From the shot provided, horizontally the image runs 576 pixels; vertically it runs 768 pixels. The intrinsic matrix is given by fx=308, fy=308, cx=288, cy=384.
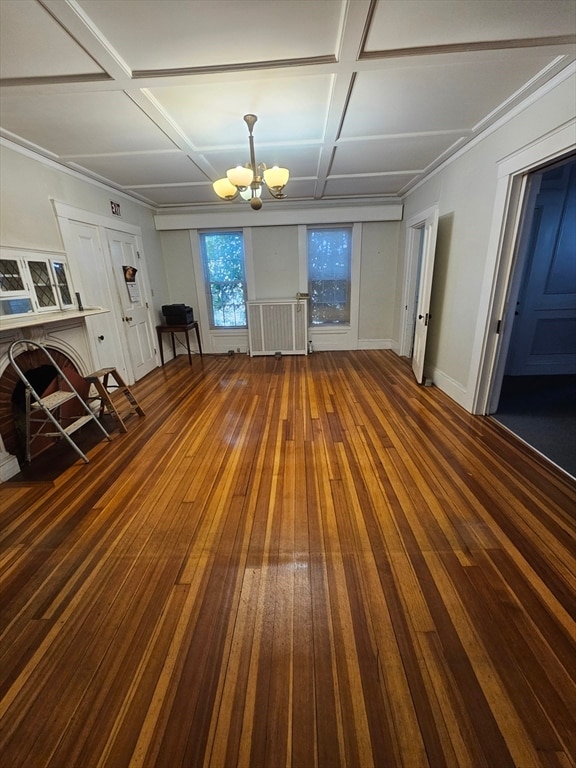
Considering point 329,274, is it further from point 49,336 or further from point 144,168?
point 49,336

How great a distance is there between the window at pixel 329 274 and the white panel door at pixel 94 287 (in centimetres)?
333

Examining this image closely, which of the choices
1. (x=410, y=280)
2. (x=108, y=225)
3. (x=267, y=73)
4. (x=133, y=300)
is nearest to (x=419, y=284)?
(x=410, y=280)

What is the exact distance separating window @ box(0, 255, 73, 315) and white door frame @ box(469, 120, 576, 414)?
4.23m

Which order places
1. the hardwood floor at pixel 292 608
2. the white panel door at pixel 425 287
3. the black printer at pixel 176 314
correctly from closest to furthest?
the hardwood floor at pixel 292 608
the white panel door at pixel 425 287
the black printer at pixel 176 314

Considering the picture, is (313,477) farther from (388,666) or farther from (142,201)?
(142,201)

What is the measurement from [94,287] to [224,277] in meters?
2.47

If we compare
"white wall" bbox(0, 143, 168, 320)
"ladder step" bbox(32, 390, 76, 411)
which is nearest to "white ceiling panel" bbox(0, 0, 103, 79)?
"white wall" bbox(0, 143, 168, 320)

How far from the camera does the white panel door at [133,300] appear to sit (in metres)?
4.24

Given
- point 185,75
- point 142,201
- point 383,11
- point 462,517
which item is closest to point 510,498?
point 462,517

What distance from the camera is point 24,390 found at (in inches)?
110

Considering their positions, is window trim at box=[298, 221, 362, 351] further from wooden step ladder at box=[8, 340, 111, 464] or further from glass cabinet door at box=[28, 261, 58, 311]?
wooden step ladder at box=[8, 340, 111, 464]

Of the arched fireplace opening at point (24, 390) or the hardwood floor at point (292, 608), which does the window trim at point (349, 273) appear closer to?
the hardwood floor at point (292, 608)

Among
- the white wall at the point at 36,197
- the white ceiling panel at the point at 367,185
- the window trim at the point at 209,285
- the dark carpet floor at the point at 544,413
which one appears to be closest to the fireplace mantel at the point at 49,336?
the white wall at the point at 36,197

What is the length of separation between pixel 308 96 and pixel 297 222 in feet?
10.5
